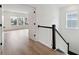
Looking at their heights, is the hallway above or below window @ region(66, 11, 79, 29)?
below

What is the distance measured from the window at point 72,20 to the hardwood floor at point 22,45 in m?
0.46

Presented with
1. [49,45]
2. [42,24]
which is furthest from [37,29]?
[49,45]

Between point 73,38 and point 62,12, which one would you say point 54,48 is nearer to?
point 73,38

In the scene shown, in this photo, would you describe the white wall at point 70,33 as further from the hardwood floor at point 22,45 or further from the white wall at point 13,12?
the white wall at point 13,12

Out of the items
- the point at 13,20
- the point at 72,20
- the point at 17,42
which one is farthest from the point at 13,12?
the point at 72,20

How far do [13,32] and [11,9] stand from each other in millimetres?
375

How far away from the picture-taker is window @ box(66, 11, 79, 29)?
4.83 ft

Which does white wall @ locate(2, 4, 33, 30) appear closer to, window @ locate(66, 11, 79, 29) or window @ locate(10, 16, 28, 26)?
window @ locate(10, 16, 28, 26)

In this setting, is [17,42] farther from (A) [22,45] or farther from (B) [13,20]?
(B) [13,20]

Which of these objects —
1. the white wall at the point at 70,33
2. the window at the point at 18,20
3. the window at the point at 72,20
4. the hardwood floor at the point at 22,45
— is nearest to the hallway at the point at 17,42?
the hardwood floor at the point at 22,45

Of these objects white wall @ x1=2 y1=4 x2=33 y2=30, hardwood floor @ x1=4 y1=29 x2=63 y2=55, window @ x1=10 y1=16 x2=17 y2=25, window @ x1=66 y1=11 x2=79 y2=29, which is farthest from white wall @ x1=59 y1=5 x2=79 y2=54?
window @ x1=10 y1=16 x2=17 y2=25

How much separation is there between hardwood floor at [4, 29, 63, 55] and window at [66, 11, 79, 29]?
461 millimetres

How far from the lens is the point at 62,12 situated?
4.99 ft

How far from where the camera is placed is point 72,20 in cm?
151
